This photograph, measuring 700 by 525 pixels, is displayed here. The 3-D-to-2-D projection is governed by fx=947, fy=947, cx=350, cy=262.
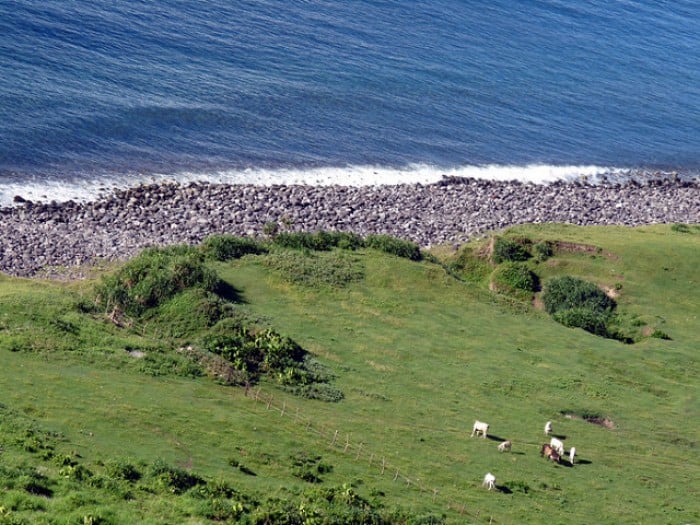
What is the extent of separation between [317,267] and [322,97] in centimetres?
5586

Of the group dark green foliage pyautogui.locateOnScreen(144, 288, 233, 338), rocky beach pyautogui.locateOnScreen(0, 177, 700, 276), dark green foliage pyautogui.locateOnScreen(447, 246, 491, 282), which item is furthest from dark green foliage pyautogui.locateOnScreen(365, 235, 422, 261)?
dark green foliage pyautogui.locateOnScreen(144, 288, 233, 338)

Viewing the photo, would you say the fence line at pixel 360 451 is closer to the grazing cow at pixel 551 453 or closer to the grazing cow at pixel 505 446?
the grazing cow at pixel 505 446

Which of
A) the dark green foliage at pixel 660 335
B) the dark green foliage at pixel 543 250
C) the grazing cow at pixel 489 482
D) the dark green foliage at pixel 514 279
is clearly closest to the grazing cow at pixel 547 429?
the grazing cow at pixel 489 482

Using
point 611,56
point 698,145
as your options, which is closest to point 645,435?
point 698,145

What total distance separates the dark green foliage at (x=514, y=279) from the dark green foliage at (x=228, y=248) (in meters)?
18.9

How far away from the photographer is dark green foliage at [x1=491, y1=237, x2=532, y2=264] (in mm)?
75688

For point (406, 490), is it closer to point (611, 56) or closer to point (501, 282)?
point (501, 282)

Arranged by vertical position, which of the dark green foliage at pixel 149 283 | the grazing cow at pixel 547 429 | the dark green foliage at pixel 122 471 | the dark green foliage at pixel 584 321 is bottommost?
the dark green foliage at pixel 122 471

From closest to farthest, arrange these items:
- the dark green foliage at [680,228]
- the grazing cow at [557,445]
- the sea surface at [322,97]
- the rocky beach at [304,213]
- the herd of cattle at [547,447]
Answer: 1. the herd of cattle at [547,447]
2. the grazing cow at [557,445]
3. the rocky beach at [304,213]
4. the dark green foliage at [680,228]
5. the sea surface at [322,97]

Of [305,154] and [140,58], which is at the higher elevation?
[140,58]

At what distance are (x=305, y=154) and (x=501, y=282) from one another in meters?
37.0

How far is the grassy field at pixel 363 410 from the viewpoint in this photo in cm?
3503

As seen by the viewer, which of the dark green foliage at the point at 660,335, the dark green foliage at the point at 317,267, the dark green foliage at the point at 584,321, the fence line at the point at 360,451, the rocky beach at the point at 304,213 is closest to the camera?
the fence line at the point at 360,451

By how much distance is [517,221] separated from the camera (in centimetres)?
9256
